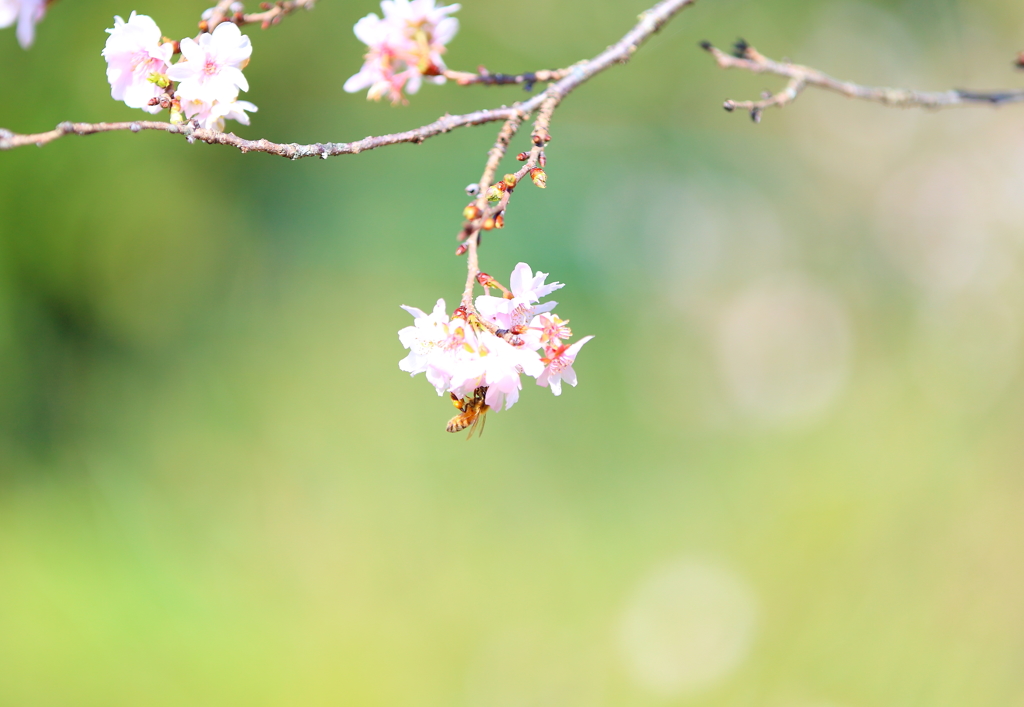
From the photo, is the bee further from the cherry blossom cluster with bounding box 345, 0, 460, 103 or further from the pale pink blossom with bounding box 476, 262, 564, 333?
the cherry blossom cluster with bounding box 345, 0, 460, 103

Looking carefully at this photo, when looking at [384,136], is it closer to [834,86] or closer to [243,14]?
[243,14]

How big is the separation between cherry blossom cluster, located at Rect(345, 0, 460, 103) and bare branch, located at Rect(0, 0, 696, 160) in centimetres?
8

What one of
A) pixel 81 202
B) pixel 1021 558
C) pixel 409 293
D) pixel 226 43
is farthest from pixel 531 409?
pixel 226 43

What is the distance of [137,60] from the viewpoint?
68cm

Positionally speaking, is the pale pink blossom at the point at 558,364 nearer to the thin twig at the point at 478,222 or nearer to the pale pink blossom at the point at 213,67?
the thin twig at the point at 478,222

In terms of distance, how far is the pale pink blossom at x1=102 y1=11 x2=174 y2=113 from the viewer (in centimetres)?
65

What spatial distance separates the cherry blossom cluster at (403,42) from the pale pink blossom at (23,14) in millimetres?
281

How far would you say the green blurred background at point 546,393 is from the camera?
2152 millimetres

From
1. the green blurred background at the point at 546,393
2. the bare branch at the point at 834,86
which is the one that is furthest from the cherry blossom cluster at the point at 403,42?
the green blurred background at the point at 546,393

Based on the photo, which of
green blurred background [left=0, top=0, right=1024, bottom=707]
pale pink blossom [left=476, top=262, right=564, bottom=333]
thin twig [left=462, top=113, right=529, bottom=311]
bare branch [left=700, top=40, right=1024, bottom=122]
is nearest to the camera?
thin twig [left=462, top=113, right=529, bottom=311]

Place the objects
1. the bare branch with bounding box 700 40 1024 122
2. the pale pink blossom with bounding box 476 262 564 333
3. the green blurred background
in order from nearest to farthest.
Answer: the pale pink blossom with bounding box 476 262 564 333 → the bare branch with bounding box 700 40 1024 122 → the green blurred background

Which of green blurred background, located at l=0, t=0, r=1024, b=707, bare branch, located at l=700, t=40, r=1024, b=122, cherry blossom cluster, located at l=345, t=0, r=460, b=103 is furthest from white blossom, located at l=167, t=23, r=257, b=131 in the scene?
green blurred background, located at l=0, t=0, r=1024, b=707

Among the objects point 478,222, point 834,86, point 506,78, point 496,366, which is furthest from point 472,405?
point 834,86

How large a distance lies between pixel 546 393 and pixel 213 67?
205 centimetres
